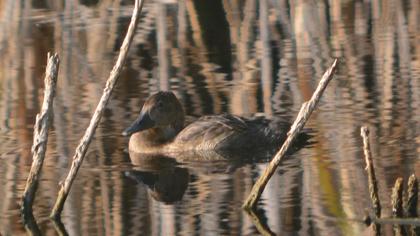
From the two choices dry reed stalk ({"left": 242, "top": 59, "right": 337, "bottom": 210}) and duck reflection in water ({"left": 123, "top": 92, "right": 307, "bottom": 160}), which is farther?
duck reflection in water ({"left": 123, "top": 92, "right": 307, "bottom": 160})

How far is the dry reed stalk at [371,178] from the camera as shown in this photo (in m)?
6.39

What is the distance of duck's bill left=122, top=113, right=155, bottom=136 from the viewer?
912 cm

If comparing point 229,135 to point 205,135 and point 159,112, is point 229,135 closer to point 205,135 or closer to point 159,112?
point 205,135

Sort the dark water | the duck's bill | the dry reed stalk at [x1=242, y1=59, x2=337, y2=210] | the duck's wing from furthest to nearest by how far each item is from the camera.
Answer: the duck's wing
the duck's bill
the dark water
the dry reed stalk at [x1=242, y1=59, x2=337, y2=210]

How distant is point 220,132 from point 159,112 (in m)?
0.43

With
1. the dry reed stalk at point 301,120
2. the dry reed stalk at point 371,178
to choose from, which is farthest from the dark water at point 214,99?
the dry reed stalk at point 301,120

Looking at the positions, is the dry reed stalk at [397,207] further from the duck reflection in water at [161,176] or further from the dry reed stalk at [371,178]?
the duck reflection in water at [161,176]

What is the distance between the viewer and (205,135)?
9.24 metres

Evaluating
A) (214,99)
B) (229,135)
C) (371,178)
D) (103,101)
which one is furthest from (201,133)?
(371,178)

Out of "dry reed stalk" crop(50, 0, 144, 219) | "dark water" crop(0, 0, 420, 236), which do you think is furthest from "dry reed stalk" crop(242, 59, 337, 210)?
"dry reed stalk" crop(50, 0, 144, 219)

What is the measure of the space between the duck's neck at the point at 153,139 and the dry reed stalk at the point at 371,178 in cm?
279

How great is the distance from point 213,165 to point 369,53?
311cm

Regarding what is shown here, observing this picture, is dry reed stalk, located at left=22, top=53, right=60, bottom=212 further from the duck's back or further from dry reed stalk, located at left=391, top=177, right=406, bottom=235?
the duck's back

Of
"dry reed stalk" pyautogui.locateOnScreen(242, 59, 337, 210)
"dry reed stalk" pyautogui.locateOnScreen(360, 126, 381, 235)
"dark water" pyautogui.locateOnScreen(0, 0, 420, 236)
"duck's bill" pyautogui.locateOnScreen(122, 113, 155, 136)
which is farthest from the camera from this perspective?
"duck's bill" pyautogui.locateOnScreen(122, 113, 155, 136)
